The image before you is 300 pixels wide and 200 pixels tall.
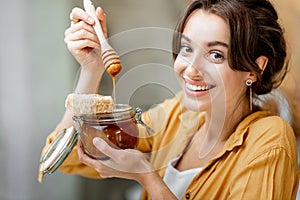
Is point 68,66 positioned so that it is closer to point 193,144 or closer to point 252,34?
point 193,144

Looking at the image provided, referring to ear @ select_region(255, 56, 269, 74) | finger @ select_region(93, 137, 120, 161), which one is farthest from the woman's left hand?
ear @ select_region(255, 56, 269, 74)

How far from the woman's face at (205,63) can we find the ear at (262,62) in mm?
39

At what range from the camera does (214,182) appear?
1.15 m

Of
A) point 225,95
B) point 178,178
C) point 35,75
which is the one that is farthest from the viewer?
point 35,75

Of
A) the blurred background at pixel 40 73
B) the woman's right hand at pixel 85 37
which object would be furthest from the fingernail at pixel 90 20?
the blurred background at pixel 40 73

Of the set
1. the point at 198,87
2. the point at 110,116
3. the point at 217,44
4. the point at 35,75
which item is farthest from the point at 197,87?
the point at 35,75

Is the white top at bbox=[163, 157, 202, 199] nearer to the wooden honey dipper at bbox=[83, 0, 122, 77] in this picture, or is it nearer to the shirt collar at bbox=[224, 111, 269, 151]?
the shirt collar at bbox=[224, 111, 269, 151]

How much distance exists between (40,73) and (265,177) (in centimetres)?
108

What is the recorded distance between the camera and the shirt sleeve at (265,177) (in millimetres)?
1034

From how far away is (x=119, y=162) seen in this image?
3.30 feet

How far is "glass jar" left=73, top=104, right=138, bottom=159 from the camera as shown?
0.97m

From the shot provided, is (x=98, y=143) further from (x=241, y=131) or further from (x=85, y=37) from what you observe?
(x=241, y=131)

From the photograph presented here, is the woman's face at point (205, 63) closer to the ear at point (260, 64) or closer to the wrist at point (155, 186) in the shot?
the ear at point (260, 64)

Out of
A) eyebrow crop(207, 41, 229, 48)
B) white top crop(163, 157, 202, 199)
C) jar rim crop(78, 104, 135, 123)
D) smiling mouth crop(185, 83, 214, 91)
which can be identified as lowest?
white top crop(163, 157, 202, 199)
